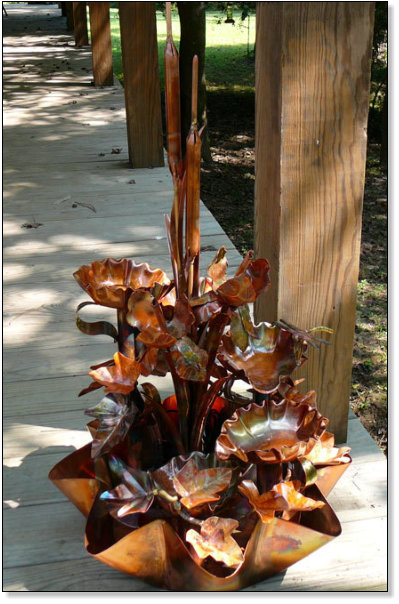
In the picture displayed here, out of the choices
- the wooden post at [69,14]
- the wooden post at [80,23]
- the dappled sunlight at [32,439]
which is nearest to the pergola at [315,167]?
the dappled sunlight at [32,439]

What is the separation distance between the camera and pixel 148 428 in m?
1.33

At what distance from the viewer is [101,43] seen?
17.9ft

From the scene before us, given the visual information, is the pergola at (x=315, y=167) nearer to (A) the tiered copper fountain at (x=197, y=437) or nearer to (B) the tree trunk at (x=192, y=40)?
(A) the tiered copper fountain at (x=197, y=437)

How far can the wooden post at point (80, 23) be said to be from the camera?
727 cm

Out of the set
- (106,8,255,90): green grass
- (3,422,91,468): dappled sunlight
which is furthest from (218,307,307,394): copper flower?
(106,8,255,90): green grass

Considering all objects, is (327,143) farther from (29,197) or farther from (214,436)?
(29,197)

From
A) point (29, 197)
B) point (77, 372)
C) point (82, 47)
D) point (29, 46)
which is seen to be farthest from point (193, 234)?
point (29, 46)

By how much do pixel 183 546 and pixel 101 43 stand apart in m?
5.01

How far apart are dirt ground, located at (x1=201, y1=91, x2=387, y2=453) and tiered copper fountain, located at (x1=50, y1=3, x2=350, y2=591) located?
1610 millimetres

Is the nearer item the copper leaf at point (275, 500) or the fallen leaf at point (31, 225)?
the copper leaf at point (275, 500)

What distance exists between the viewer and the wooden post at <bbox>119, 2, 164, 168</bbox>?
135 inches

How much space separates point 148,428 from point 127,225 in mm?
1793

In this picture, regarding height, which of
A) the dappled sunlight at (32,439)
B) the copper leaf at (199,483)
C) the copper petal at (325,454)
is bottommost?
the dappled sunlight at (32,439)

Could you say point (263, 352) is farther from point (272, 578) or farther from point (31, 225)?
point (31, 225)
